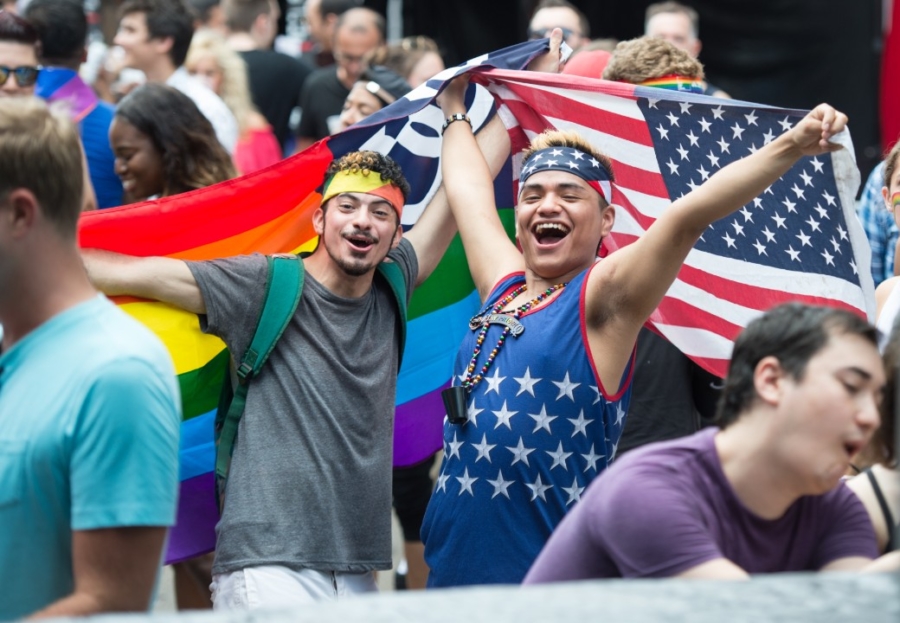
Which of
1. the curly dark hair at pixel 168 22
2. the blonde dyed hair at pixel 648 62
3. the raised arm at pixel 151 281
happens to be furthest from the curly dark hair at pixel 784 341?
the curly dark hair at pixel 168 22

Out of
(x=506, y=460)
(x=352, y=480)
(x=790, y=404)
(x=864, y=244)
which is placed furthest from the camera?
(x=864, y=244)

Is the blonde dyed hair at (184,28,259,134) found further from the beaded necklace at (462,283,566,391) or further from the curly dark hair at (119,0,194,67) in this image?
the beaded necklace at (462,283,566,391)

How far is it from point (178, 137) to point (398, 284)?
5.09 ft

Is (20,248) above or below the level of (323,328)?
above

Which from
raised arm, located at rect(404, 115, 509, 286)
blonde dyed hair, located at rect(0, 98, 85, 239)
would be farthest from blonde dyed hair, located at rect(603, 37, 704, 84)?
blonde dyed hair, located at rect(0, 98, 85, 239)

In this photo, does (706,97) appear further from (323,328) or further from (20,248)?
(20,248)

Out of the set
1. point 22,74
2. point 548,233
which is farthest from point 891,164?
point 22,74

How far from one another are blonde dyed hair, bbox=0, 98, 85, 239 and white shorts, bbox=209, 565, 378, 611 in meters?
1.83

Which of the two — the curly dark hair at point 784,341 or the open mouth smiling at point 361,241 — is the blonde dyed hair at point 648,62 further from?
the curly dark hair at point 784,341

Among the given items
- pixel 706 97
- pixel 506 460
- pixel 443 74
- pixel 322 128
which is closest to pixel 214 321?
pixel 506 460

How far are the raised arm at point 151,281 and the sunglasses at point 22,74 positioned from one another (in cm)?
254

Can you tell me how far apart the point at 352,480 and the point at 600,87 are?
5.54 feet

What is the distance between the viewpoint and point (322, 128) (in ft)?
28.3

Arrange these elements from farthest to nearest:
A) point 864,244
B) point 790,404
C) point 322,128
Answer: point 322,128 → point 864,244 → point 790,404
